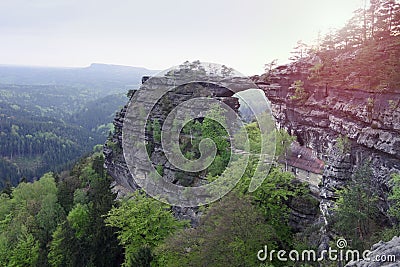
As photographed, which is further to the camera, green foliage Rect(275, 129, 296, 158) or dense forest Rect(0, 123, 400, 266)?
green foliage Rect(275, 129, 296, 158)

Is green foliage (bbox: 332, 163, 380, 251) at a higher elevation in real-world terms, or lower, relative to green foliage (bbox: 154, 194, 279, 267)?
higher

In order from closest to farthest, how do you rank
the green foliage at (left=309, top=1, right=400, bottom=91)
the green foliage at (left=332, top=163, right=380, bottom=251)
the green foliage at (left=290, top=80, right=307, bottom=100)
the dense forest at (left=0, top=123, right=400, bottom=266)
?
1. the green foliage at (left=332, top=163, right=380, bottom=251)
2. the dense forest at (left=0, top=123, right=400, bottom=266)
3. the green foliage at (left=309, top=1, right=400, bottom=91)
4. the green foliage at (left=290, top=80, right=307, bottom=100)

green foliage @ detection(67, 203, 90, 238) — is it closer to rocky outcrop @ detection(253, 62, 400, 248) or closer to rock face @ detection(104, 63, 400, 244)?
rock face @ detection(104, 63, 400, 244)

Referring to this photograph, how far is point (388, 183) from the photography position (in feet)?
50.9

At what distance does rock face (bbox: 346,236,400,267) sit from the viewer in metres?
9.55

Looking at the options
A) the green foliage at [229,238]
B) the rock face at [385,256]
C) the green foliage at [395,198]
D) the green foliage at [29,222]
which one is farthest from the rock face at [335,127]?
the green foliage at [29,222]

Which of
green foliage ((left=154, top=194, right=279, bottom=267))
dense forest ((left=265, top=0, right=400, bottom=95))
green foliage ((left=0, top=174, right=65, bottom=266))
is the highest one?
dense forest ((left=265, top=0, right=400, bottom=95))

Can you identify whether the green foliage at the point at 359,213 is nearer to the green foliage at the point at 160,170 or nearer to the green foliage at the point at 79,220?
the green foliage at the point at 160,170

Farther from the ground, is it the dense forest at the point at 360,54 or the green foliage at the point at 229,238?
the dense forest at the point at 360,54

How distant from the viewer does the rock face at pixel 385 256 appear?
9.55 metres

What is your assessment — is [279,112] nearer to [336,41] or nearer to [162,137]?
[336,41]

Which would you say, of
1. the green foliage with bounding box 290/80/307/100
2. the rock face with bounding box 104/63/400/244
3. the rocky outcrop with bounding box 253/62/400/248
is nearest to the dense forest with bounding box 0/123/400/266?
the rock face with bounding box 104/63/400/244

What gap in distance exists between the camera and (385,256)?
9.83 metres

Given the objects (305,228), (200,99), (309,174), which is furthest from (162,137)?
(305,228)
